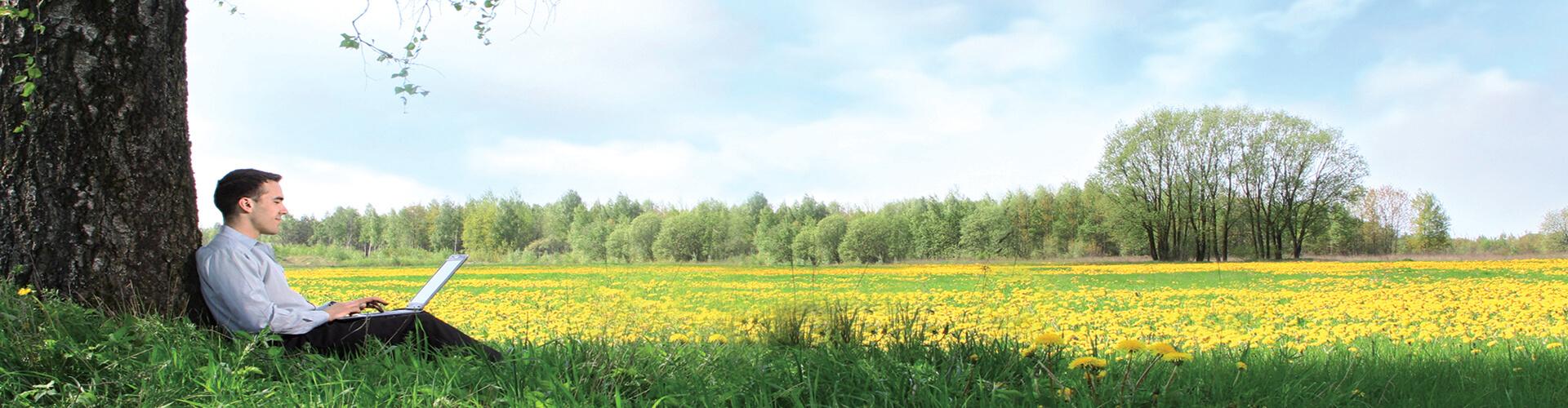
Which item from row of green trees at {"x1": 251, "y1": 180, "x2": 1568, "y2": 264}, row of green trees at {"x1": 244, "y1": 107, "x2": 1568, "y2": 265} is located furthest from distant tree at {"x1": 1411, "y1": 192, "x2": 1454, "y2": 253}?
row of green trees at {"x1": 251, "y1": 180, "x2": 1568, "y2": 264}

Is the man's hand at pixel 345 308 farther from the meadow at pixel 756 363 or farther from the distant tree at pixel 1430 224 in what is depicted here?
the distant tree at pixel 1430 224

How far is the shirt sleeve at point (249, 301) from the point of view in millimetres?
3875

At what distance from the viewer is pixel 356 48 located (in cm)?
568

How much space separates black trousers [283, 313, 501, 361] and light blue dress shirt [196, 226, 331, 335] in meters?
0.05

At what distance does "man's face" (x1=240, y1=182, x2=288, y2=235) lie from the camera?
4180mm

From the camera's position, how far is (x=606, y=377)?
3205 millimetres

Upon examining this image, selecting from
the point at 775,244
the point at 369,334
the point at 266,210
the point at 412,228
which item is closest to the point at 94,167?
the point at 266,210

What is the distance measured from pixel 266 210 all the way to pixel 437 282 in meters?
0.87

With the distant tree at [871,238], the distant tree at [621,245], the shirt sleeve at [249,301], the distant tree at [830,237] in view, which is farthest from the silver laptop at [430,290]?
the distant tree at [871,238]

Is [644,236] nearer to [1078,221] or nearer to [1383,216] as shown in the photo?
[1078,221]

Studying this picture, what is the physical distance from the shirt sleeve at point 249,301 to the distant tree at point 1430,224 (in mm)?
52186

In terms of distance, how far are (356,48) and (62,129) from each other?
5.66 ft

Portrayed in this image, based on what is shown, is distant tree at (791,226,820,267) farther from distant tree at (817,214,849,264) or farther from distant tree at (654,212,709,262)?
distant tree at (654,212,709,262)

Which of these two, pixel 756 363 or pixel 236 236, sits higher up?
pixel 236 236
